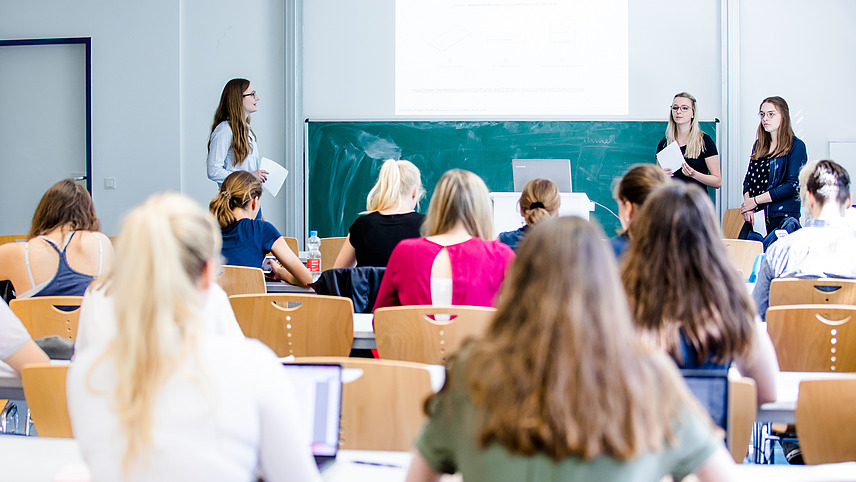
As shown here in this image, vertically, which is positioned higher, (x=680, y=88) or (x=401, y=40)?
(x=401, y=40)

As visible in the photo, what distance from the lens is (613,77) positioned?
686 centimetres

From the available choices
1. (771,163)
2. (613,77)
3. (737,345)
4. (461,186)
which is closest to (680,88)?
(613,77)

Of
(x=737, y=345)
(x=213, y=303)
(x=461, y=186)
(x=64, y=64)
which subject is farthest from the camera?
(x=64, y=64)

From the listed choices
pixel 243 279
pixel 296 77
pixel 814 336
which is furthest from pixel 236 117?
pixel 814 336

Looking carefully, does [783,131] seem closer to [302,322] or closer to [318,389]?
[302,322]

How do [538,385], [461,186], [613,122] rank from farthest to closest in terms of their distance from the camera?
[613,122] → [461,186] → [538,385]

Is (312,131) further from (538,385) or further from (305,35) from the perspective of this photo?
(538,385)

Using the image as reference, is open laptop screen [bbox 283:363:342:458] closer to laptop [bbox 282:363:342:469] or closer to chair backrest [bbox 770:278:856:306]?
laptop [bbox 282:363:342:469]

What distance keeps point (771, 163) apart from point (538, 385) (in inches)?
208

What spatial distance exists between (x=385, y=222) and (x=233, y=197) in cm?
82

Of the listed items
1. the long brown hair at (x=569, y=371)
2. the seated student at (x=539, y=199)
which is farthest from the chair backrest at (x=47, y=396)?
the seated student at (x=539, y=199)

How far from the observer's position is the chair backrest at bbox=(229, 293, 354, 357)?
2.72 meters

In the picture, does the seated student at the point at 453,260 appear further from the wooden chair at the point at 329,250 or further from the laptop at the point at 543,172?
the laptop at the point at 543,172

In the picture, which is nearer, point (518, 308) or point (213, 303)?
point (518, 308)
